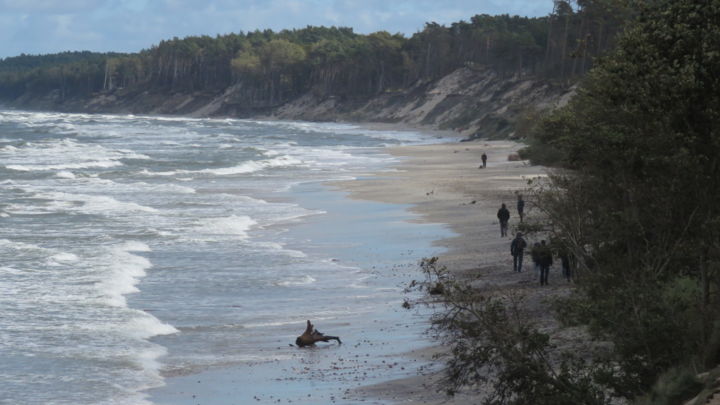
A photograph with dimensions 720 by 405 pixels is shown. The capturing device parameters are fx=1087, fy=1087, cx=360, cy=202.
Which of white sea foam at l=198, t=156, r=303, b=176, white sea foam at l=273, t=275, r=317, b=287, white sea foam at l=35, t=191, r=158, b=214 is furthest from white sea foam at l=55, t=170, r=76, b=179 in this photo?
white sea foam at l=273, t=275, r=317, b=287

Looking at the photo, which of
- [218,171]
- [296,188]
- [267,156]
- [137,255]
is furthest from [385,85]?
[137,255]

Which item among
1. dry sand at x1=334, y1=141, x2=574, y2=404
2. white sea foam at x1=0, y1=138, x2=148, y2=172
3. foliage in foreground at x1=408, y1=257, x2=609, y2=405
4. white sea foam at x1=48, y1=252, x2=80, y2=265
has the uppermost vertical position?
foliage in foreground at x1=408, y1=257, x2=609, y2=405

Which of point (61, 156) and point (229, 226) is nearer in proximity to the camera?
point (229, 226)

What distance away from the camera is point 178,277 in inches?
1046

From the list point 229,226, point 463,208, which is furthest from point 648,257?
point 463,208

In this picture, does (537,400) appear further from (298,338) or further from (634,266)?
(298,338)

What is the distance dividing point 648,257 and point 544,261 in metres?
7.41

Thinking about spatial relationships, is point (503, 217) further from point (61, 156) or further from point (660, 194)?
point (61, 156)

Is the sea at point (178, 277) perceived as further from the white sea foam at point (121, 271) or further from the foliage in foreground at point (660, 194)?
the foliage in foreground at point (660, 194)

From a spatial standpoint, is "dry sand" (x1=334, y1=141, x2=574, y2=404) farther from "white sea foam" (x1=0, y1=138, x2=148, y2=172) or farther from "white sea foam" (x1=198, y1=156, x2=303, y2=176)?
"white sea foam" (x1=0, y1=138, x2=148, y2=172)

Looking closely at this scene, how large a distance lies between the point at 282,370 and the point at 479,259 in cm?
1035

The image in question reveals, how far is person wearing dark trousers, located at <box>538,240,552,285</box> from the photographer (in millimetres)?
21087

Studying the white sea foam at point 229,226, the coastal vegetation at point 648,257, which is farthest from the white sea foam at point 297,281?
the coastal vegetation at point 648,257

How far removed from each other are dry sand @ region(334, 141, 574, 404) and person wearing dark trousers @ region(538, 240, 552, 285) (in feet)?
0.72
